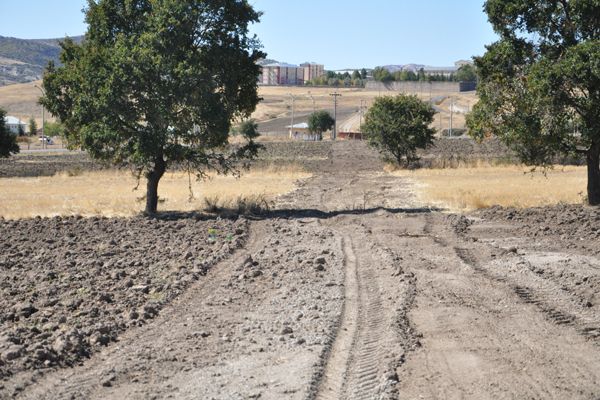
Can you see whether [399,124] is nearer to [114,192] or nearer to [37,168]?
[114,192]

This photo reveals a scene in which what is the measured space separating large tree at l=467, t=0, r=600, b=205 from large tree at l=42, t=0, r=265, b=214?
26.4 feet

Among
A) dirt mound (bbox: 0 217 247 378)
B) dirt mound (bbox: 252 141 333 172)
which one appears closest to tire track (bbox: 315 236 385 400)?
dirt mound (bbox: 0 217 247 378)

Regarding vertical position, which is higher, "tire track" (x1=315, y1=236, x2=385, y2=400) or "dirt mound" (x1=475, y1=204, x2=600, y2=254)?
"dirt mound" (x1=475, y1=204, x2=600, y2=254)

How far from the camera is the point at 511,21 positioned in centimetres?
2927

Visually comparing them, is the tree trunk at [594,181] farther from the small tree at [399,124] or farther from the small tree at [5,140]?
the small tree at [5,140]

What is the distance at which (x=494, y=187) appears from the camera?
43562 millimetres

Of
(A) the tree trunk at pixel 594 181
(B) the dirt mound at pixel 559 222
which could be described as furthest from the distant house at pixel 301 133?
(B) the dirt mound at pixel 559 222

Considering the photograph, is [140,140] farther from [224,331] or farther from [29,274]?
[224,331]

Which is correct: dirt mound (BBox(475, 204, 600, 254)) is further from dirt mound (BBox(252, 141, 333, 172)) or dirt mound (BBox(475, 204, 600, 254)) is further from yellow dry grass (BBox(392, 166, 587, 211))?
dirt mound (BBox(252, 141, 333, 172))

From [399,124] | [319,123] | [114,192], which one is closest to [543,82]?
[114,192]

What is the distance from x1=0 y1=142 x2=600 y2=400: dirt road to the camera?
968cm

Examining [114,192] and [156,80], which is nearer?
[156,80]

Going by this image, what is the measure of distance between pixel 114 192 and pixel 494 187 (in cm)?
1889

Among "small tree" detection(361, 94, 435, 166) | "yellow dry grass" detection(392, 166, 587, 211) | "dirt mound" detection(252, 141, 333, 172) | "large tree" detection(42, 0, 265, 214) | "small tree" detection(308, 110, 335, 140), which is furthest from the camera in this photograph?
"small tree" detection(308, 110, 335, 140)
